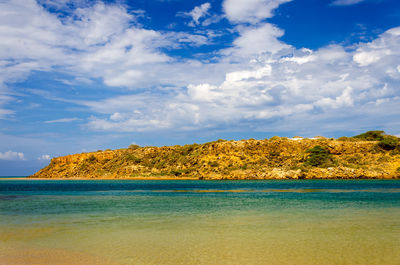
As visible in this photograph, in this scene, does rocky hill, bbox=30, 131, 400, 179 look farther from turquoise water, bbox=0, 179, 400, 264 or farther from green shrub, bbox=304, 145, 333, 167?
turquoise water, bbox=0, 179, 400, 264

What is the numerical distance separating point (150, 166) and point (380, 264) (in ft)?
329

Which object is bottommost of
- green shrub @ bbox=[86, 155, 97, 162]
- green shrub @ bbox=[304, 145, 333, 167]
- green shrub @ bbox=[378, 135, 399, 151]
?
green shrub @ bbox=[304, 145, 333, 167]

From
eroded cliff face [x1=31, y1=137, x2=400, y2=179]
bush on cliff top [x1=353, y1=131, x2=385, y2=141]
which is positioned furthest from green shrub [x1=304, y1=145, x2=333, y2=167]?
bush on cliff top [x1=353, y1=131, x2=385, y2=141]

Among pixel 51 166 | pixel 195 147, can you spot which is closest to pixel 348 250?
pixel 195 147

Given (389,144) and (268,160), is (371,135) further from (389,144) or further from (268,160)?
(268,160)

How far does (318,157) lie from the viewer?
266 feet

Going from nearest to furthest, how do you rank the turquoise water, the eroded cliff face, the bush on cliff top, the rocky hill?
the turquoise water < the eroded cliff face < the rocky hill < the bush on cliff top

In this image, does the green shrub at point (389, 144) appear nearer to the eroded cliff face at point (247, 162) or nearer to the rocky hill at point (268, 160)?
the rocky hill at point (268, 160)

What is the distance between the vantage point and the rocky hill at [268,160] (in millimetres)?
77938

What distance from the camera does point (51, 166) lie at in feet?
429

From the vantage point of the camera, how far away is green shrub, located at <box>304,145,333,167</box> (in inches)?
3142

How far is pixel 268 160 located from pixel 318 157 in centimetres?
1259

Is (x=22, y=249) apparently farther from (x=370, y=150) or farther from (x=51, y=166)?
(x=51, y=166)

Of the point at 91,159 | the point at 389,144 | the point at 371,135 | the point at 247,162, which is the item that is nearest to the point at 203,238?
the point at 247,162
